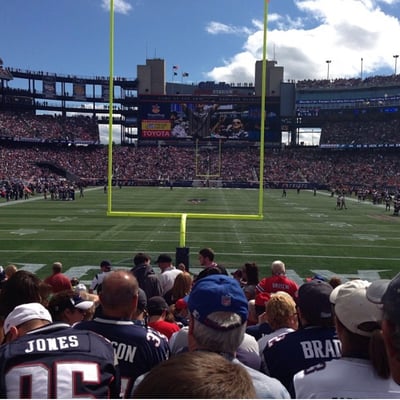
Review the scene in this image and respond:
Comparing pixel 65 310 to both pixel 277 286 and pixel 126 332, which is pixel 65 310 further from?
pixel 277 286

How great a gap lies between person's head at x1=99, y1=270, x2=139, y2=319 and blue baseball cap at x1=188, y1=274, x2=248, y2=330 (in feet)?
1.73

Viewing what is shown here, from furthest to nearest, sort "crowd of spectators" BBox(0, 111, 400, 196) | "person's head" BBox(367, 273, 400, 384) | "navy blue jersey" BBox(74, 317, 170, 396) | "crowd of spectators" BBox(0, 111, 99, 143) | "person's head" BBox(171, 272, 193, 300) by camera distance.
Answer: "crowd of spectators" BBox(0, 111, 99, 143)
"crowd of spectators" BBox(0, 111, 400, 196)
"person's head" BBox(171, 272, 193, 300)
"navy blue jersey" BBox(74, 317, 170, 396)
"person's head" BBox(367, 273, 400, 384)

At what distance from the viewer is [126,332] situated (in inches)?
96.9

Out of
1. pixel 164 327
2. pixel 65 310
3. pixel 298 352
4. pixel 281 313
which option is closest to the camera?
pixel 298 352

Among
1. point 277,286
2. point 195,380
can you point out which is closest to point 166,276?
point 277,286

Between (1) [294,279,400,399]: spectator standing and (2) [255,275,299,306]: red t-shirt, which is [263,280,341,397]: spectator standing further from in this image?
(2) [255,275,299,306]: red t-shirt

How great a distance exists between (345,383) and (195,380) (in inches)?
38.9

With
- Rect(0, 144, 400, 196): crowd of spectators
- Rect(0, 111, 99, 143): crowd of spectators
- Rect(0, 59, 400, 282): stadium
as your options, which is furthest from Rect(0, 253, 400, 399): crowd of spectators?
Rect(0, 111, 99, 143): crowd of spectators

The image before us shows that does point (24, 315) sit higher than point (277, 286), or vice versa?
point (24, 315)

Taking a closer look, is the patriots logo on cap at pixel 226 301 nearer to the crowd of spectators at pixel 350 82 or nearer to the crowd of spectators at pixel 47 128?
the crowd of spectators at pixel 47 128

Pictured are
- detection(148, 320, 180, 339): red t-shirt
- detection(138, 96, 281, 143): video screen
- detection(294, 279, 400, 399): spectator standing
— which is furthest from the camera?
detection(138, 96, 281, 143): video screen

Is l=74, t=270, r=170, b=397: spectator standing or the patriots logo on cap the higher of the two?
the patriots logo on cap

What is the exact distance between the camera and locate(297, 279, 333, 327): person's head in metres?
2.72

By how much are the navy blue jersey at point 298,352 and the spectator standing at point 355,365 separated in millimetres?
484
